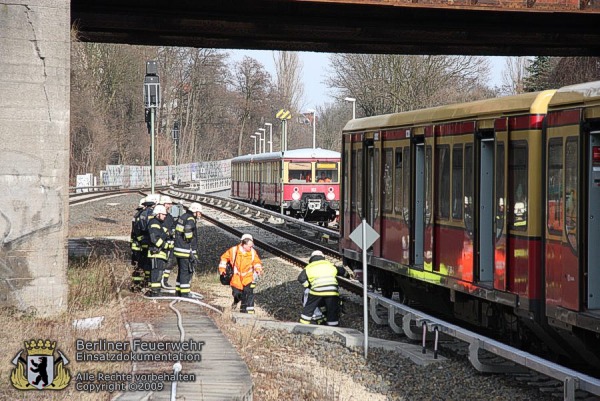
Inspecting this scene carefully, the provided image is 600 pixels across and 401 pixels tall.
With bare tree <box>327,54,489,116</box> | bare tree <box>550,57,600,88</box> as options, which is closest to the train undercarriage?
bare tree <box>550,57,600,88</box>

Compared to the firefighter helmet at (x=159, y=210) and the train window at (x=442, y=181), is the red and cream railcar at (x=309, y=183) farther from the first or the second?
the train window at (x=442, y=181)

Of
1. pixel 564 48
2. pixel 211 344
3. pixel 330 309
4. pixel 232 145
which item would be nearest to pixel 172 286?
pixel 330 309

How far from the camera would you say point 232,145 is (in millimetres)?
109500

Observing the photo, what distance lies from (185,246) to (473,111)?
6738mm

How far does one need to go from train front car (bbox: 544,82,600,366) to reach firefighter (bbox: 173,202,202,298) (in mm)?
8184

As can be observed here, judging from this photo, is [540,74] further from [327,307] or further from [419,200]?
[419,200]

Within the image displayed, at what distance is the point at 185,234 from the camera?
17.8m

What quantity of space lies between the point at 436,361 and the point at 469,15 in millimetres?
10496

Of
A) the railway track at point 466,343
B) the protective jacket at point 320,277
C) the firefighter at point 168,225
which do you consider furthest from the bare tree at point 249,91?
the protective jacket at point 320,277

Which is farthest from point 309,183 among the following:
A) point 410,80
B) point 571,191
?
point 571,191

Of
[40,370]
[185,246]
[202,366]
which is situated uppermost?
[185,246]

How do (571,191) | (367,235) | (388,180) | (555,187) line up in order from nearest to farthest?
1. (571,191)
2. (555,187)
3. (367,235)
4. (388,180)

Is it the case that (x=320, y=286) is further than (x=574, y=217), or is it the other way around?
(x=320, y=286)

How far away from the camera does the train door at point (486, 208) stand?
493 inches
